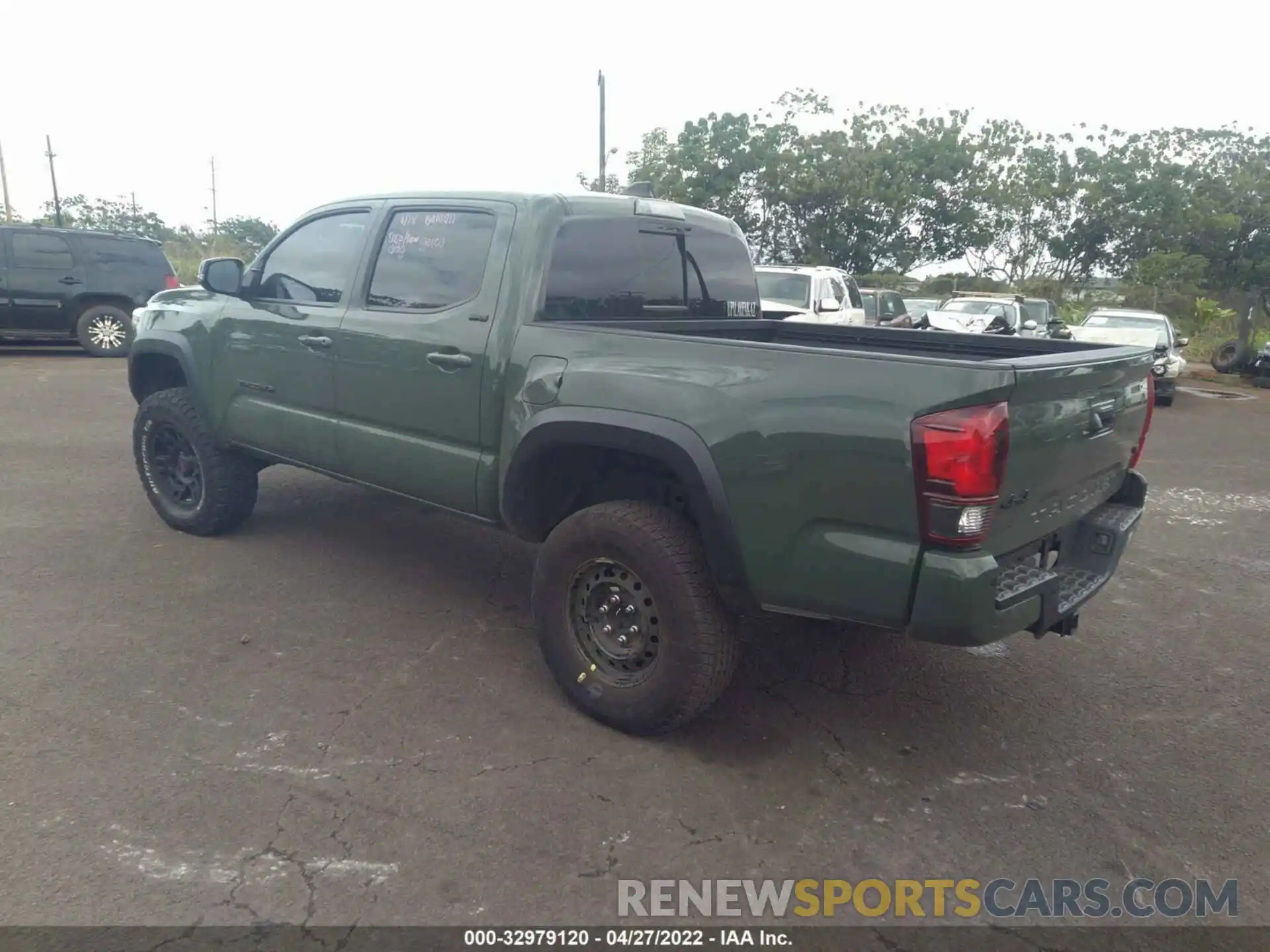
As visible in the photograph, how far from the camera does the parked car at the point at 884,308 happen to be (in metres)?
16.3

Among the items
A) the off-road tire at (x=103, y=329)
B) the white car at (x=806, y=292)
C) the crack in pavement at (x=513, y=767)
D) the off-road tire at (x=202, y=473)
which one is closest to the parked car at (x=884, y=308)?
the white car at (x=806, y=292)

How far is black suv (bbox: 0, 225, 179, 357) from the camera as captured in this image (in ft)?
42.6

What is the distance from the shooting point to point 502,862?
2.59 m

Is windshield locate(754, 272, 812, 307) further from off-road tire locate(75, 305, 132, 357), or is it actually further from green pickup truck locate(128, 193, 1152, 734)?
off-road tire locate(75, 305, 132, 357)

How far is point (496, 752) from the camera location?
317 cm

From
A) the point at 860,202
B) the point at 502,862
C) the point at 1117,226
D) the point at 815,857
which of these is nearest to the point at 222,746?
the point at 502,862

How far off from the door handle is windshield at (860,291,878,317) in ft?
46.6


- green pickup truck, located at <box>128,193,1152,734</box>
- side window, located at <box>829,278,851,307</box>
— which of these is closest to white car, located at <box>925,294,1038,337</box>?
side window, located at <box>829,278,851,307</box>

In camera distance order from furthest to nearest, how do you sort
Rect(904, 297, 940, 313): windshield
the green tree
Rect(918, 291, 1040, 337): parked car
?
the green tree, Rect(904, 297, 940, 313): windshield, Rect(918, 291, 1040, 337): parked car

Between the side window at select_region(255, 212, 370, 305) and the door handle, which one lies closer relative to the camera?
the door handle

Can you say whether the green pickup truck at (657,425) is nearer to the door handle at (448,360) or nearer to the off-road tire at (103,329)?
the door handle at (448,360)

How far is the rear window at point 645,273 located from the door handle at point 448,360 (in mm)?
367

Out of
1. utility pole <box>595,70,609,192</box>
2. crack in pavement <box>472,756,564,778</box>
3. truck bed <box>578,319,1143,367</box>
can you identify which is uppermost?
utility pole <box>595,70,609,192</box>

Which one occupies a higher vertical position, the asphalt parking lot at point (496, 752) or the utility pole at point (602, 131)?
the utility pole at point (602, 131)
